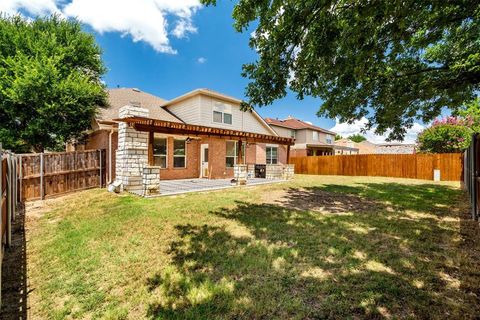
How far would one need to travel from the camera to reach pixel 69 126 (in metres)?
12.3

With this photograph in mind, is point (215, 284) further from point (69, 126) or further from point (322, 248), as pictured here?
point (69, 126)

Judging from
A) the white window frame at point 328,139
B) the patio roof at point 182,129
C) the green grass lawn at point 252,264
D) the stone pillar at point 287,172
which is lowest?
the green grass lawn at point 252,264

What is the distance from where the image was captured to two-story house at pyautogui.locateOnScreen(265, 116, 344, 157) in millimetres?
31703

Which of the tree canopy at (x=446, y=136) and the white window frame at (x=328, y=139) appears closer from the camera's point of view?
the tree canopy at (x=446, y=136)

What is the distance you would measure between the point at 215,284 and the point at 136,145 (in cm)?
853

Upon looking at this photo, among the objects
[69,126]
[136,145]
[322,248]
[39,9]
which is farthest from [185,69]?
[322,248]

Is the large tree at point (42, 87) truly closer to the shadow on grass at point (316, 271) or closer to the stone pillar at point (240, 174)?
the stone pillar at point (240, 174)

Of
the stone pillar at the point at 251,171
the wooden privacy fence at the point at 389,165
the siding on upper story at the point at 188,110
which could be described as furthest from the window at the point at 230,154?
the wooden privacy fence at the point at 389,165

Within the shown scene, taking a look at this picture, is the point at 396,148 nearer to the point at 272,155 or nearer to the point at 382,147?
the point at 382,147

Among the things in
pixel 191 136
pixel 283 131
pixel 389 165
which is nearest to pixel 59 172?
pixel 191 136

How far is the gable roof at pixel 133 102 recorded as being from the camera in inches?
523

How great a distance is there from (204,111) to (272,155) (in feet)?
30.7

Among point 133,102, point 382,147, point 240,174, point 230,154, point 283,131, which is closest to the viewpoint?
point 240,174

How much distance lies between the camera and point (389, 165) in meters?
19.0
